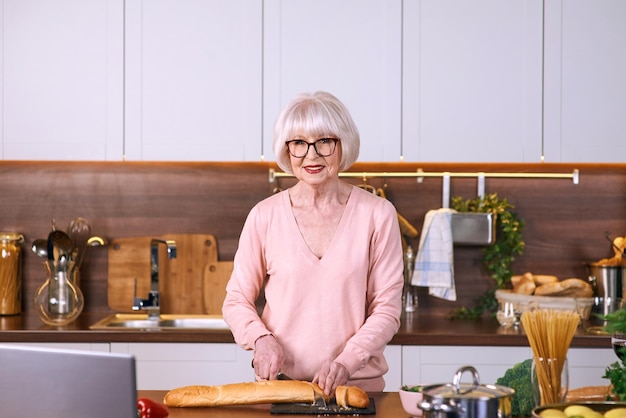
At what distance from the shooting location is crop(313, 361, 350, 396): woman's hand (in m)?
2.20

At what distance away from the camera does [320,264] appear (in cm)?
250

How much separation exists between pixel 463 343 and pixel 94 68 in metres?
1.77

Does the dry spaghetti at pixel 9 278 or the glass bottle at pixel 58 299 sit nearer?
the glass bottle at pixel 58 299

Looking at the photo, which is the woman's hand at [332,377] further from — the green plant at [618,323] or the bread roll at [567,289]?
the bread roll at [567,289]

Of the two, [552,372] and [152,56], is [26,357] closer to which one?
[552,372]

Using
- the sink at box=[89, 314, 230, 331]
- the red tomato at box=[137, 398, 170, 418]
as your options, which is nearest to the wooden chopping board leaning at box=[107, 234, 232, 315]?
the sink at box=[89, 314, 230, 331]

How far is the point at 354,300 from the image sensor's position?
250cm

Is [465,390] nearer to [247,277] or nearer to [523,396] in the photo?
[523,396]

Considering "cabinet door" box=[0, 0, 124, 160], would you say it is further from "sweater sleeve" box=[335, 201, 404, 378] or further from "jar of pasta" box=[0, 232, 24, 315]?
"sweater sleeve" box=[335, 201, 404, 378]

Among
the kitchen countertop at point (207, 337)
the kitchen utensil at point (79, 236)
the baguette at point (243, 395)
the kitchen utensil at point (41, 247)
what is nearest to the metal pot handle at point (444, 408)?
the baguette at point (243, 395)

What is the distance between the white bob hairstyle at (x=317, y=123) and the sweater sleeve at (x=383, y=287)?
202mm

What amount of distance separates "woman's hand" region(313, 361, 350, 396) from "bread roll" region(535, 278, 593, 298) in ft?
5.24

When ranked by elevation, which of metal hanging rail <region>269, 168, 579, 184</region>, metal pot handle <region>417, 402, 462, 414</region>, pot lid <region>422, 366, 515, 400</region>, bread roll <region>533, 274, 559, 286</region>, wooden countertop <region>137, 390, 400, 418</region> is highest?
metal hanging rail <region>269, 168, 579, 184</region>

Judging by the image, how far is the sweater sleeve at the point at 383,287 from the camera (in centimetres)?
241
